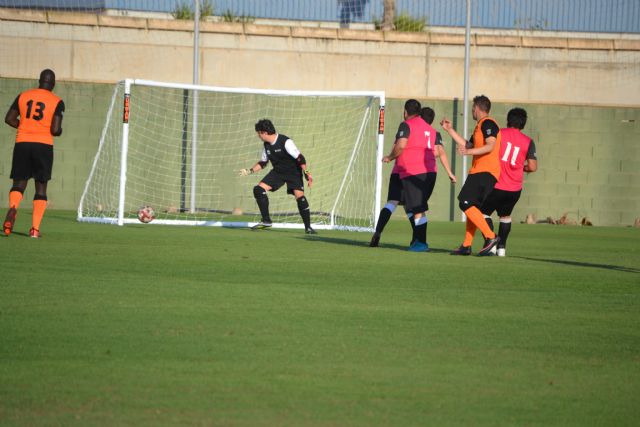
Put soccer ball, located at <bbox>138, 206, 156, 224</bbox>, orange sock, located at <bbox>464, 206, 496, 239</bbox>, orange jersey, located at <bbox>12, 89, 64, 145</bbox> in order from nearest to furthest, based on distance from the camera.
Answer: orange sock, located at <bbox>464, 206, 496, 239</bbox>
orange jersey, located at <bbox>12, 89, 64, 145</bbox>
soccer ball, located at <bbox>138, 206, 156, 224</bbox>

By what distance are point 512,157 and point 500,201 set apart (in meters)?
0.53

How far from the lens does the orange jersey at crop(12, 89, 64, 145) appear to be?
12188 millimetres

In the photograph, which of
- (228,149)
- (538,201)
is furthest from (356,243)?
(538,201)

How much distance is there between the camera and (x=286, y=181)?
1565 centimetres

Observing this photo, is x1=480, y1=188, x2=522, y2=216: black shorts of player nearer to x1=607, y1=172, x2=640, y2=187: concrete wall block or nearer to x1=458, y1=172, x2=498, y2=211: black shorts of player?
x1=458, y1=172, x2=498, y2=211: black shorts of player

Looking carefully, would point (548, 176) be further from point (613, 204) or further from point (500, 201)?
point (500, 201)

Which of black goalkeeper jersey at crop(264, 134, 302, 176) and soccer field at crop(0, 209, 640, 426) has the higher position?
black goalkeeper jersey at crop(264, 134, 302, 176)

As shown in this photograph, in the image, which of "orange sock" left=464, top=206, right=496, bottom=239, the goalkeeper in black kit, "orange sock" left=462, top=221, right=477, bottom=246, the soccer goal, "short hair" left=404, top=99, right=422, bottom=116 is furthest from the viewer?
the soccer goal

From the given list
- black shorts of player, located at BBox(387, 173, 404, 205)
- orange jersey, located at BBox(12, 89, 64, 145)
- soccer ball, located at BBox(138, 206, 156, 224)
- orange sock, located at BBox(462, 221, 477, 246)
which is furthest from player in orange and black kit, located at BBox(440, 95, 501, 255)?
soccer ball, located at BBox(138, 206, 156, 224)

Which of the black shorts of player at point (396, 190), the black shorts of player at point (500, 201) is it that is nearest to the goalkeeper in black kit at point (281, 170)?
the black shorts of player at point (396, 190)

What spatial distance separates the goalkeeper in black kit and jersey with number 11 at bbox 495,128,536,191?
3.73 metres

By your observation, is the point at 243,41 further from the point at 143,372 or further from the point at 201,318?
the point at 143,372

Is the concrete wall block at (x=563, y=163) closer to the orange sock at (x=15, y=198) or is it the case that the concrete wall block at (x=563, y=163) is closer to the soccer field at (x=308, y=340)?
the soccer field at (x=308, y=340)

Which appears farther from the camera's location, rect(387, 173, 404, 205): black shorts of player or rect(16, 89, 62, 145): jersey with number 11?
rect(387, 173, 404, 205): black shorts of player
